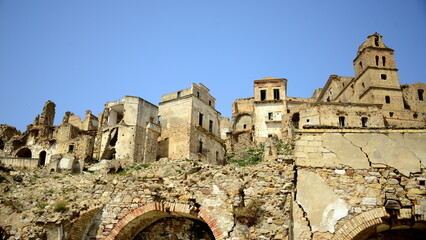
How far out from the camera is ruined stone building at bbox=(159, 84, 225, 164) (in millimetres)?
30016

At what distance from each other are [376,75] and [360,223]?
1550 inches

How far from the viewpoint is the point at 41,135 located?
114 feet

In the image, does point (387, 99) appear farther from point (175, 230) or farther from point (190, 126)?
point (175, 230)

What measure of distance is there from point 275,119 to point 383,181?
113 ft

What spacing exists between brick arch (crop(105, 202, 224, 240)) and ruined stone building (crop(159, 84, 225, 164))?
57.3ft

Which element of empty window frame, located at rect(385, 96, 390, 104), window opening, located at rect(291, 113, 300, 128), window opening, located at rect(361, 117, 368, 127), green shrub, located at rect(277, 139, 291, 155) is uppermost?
empty window frame, located at rect(385, 96, 390, 104)

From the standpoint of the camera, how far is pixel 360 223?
8695mm

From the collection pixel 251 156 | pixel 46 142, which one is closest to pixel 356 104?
pixel 251 156

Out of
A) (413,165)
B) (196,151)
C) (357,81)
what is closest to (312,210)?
(413,165)

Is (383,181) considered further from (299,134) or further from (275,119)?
(275,119)

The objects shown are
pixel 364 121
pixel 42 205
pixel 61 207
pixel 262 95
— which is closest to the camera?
pixel 61 207

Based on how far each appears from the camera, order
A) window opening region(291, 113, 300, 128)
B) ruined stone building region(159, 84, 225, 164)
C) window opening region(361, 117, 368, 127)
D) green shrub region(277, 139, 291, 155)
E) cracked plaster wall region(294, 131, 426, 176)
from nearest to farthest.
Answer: cracked plaster wall region(294, 131, 426, 176) < ruined stone building region(159, 84, 225, 164) < green shrub region(277, 139, 291, 155) < window opening region(361, 117, 368, 127) < window opening region(291, 113, 300, 128)

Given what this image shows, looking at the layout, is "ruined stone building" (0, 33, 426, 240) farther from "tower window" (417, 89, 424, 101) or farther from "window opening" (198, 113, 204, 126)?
"tower window" (417, 89, 424, 101)

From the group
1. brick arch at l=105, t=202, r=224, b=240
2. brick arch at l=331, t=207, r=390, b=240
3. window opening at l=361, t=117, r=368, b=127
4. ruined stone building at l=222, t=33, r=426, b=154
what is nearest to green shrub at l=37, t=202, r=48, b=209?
brick arch at l=105, t=202, r=224, b=240
